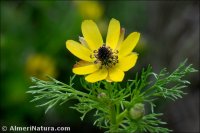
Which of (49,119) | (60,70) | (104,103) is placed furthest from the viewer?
(60,70)

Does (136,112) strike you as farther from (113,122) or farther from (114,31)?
(114,31)

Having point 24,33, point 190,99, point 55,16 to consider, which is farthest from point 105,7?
point 190,99

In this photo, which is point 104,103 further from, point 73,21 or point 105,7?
point 105,7

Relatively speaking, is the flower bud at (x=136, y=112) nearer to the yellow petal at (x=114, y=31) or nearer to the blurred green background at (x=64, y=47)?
the yellow petal at (x=114, y=31)

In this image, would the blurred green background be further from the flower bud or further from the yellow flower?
the flower bud

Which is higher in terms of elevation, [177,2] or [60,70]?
[177,2]

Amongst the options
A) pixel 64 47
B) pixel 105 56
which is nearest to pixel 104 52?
pixel 105 56
